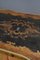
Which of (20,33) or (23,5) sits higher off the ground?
(23,5)

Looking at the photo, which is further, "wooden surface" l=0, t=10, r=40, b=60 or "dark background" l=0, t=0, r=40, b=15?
"dark background" l=0, t=0, r=40, b=15

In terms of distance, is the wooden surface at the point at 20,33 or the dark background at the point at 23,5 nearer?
the wooden surface at the point at 20,33

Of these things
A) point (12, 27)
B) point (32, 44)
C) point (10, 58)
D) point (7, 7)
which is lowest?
point (10, 58)

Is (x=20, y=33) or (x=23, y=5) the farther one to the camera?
(x=23, y=5)

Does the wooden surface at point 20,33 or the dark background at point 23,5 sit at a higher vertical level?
the dark background at point 23,5

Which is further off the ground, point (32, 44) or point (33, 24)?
point (33, 24)

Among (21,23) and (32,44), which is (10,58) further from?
(21,23)

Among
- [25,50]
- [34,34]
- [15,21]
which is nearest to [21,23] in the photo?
[15,21]

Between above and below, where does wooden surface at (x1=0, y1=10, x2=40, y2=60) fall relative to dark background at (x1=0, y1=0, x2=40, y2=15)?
below

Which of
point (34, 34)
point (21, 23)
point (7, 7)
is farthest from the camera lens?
point (7, 7)

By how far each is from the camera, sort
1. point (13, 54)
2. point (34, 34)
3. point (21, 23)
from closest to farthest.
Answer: point (13, 54) → point (34, 34) → point (21, 23)

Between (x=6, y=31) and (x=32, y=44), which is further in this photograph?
(x=6, y=31)
